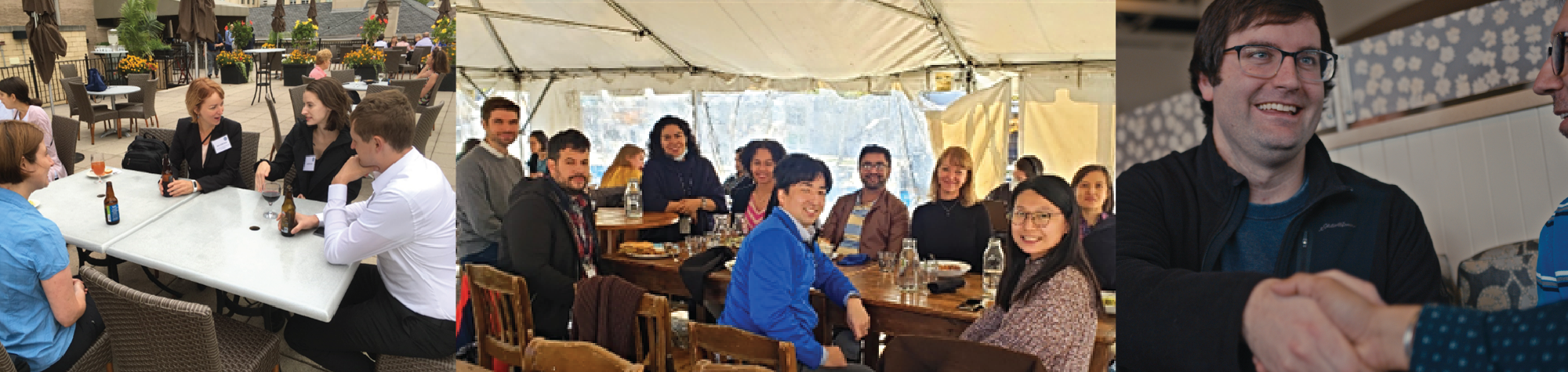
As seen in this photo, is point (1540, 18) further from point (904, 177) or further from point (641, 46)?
point (641, 46)

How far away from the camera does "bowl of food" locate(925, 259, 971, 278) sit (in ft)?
5.42

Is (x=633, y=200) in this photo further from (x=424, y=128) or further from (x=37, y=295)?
(x=424, y=128)

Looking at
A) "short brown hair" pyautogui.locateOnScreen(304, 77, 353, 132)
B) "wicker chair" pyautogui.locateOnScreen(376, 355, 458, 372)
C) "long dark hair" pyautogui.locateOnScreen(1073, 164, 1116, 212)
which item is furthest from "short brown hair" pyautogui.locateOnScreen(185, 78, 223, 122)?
"long dark hair" pyautogui.locateOnScreen(1073, 164, 1116, 212)

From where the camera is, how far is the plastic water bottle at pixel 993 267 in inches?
63.0

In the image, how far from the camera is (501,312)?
2.32 m

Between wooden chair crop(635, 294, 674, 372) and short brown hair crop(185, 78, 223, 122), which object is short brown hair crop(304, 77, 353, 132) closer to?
short brown hair crop(185, 78, 223, 122)

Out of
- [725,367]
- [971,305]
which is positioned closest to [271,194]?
[725,367]

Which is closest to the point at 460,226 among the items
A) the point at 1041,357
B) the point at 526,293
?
the point at 526,293

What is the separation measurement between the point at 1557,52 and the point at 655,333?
1.84m

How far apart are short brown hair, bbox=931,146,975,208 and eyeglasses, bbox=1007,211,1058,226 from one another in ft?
0.30

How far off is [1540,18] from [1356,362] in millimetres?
665

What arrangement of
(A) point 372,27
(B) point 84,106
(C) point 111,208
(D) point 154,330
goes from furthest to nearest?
(A) point 372,27, (B) point 84,106, (C) point 111,208, (D) point 154,330

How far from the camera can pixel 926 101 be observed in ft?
5.56

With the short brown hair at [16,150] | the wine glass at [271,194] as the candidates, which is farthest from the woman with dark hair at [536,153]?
the short brown hair at [16,150]
